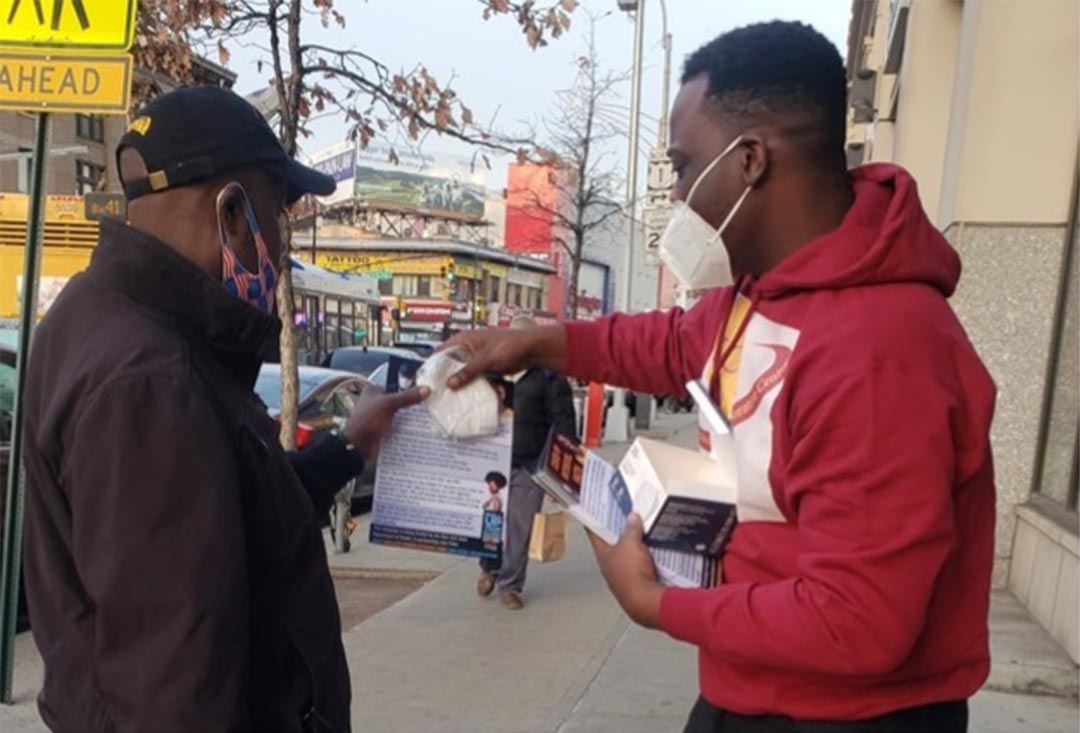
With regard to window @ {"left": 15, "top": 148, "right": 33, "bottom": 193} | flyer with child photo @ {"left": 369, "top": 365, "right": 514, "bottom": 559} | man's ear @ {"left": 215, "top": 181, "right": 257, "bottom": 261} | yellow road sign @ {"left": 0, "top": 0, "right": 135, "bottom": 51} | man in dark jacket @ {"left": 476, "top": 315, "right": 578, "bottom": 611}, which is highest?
window @ {"left": 15, "top": 148, "right": 33, "bottom": 193}

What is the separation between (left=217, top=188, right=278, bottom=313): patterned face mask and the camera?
69.7 inches

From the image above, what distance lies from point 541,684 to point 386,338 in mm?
26974

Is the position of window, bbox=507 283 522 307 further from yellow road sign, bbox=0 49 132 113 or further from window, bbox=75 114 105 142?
yellow road sign, bbox=0 49 132 113

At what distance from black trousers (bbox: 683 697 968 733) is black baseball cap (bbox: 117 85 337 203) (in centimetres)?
133

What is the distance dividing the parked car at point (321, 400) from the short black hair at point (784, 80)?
7.73 meters

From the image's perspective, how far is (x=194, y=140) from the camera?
5.60 ft

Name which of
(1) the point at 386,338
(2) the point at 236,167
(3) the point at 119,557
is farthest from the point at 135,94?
(1) the point at 386,338

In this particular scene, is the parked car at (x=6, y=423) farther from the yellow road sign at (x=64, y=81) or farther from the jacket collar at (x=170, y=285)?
the jacket collar at (x=170, y=285)

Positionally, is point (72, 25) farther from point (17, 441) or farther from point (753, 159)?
point (753, 159)

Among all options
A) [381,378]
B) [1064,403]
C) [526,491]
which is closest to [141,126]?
[526,491]

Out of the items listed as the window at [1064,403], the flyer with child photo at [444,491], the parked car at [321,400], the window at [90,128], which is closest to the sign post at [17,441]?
the flyer with child photo at [444,491]

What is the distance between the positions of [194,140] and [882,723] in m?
1.53

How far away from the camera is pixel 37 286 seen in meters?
4.67

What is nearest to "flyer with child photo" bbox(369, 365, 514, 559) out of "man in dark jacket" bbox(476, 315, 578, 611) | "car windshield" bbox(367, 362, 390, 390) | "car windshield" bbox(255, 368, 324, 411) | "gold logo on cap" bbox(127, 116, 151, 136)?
"car windshield" bbox(367, 362, 390, 390)
